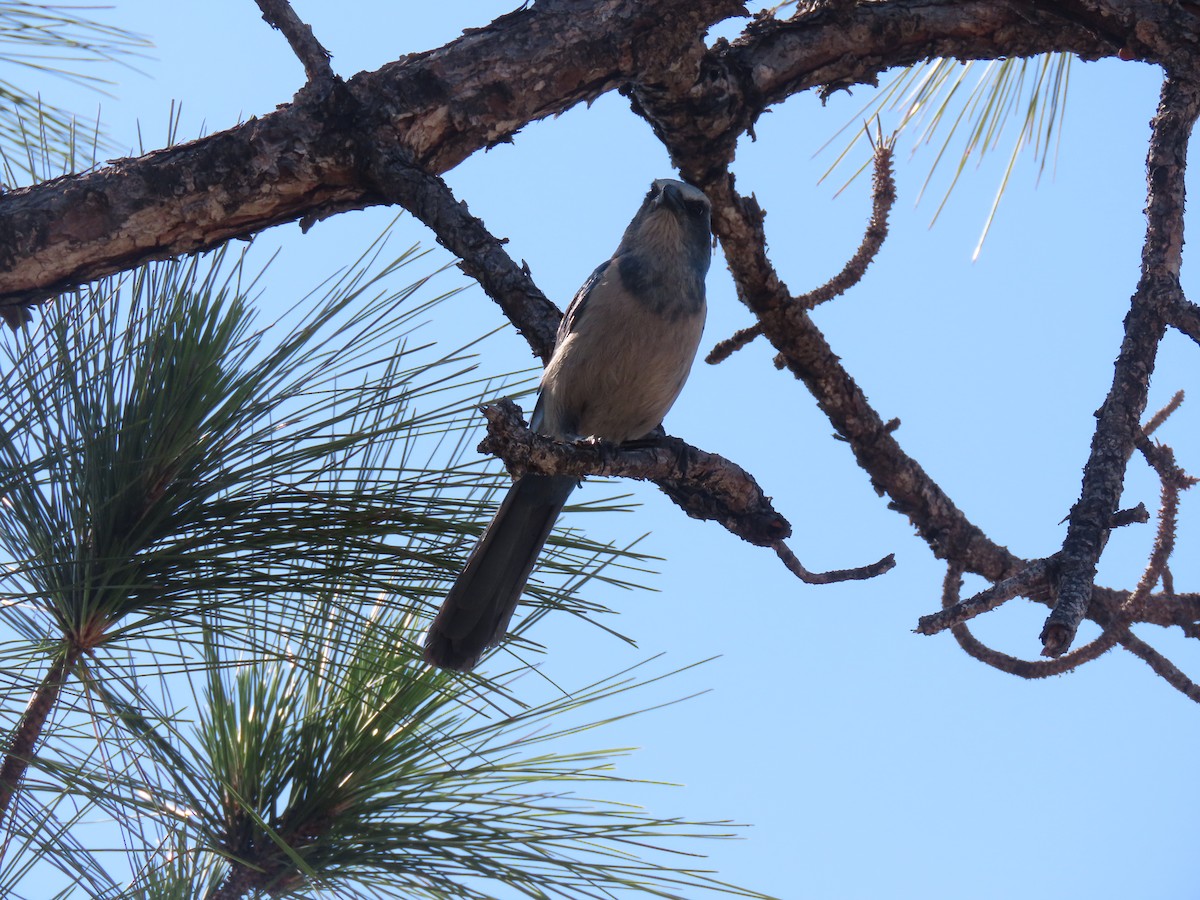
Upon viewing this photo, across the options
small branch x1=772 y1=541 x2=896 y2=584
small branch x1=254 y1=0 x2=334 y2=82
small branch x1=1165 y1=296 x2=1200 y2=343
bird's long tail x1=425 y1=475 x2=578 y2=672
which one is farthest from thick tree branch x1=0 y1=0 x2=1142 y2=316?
small branch x1=772 y1=541 x2=896 y2=584

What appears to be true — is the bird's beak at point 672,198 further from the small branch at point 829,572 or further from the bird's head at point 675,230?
the small branch at point 829,572

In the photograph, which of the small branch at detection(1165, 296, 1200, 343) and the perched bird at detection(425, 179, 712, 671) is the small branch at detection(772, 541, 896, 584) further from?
the small branch at detection(1165, 296, 1200, 343)

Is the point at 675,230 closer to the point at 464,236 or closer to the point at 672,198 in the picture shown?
the point at 672,198

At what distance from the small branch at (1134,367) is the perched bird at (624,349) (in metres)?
1.12

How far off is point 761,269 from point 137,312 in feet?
5.43

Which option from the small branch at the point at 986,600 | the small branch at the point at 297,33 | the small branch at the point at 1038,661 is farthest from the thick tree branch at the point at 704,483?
the small branch at the point at 297,33

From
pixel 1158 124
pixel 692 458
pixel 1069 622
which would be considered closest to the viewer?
pixel 1069 622

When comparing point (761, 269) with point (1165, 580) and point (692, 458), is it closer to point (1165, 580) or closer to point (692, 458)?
point (692, 458)

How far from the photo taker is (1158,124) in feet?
9.13

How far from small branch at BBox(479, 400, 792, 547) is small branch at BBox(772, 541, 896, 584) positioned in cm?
4

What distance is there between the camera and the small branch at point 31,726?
1.92 metres

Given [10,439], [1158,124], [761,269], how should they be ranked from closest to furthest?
[10,439]
[1158,124]
[761,269]

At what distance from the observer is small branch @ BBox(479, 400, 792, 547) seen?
219cm

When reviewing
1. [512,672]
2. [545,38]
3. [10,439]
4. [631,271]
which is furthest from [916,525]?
[10,439]
